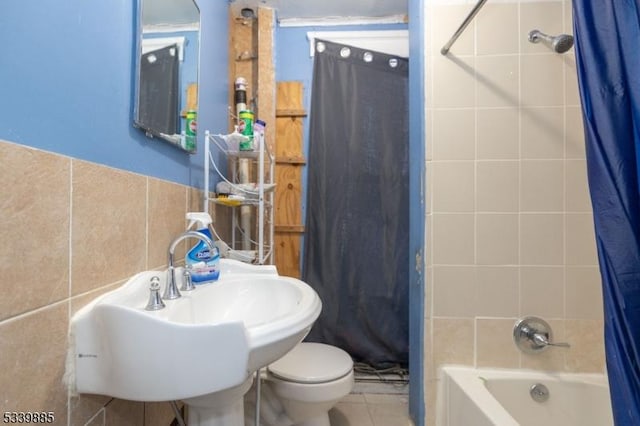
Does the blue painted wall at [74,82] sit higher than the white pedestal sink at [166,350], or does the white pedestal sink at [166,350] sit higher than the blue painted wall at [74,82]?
the blue painted wall at [74,82]

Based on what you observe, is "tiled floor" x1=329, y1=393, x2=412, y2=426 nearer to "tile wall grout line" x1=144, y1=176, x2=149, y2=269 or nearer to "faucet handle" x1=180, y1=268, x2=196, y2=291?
"faucet handle" x1=180, y1=268, x2=196, y2=291

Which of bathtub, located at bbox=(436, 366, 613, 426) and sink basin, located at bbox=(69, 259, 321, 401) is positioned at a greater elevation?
sink basin, located at bbox=(69, 259, 321, 401)

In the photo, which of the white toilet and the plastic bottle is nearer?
the plastic bottle

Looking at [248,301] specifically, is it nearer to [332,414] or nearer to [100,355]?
[100,355]

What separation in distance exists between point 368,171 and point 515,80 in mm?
828

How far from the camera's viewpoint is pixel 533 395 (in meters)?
1.13

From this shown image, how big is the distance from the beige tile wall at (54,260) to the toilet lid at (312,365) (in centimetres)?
51

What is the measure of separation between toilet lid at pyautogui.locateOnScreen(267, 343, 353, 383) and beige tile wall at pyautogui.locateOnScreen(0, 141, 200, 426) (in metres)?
0.51

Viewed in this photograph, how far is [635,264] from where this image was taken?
1.70 ft

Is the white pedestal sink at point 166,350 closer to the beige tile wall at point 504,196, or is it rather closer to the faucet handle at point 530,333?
the beige tile wall at point 504,196

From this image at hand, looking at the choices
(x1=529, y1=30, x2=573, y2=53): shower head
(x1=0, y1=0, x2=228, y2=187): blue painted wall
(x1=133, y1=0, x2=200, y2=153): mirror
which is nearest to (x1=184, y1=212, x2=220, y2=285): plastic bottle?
(x1=0, y1=0, x2=228, y2=187): blue painted wall

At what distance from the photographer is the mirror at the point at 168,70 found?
0.83 meters

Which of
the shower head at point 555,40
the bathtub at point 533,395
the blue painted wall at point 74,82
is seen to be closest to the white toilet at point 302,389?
the bathtub at point 533,395

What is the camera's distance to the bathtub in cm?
110
